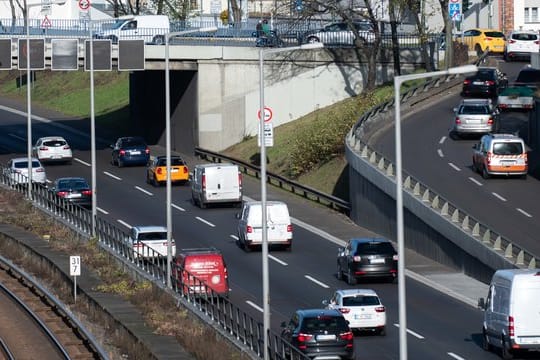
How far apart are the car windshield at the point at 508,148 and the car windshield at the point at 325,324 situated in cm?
2326

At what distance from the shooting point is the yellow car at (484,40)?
89.8 metres

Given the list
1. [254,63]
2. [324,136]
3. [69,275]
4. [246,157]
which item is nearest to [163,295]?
[69,275]

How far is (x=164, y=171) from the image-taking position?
66.1m

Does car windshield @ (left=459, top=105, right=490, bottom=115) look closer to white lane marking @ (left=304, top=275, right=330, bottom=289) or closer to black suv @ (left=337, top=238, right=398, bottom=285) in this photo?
white lane marking @ (left=304, top=275, right=330, bottom=289)

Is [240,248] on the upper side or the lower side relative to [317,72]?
lower

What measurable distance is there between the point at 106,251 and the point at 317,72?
33.4 meters

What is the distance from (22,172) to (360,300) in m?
34.1

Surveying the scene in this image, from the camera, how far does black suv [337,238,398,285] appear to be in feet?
143

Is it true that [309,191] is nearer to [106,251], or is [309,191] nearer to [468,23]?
[106,251]

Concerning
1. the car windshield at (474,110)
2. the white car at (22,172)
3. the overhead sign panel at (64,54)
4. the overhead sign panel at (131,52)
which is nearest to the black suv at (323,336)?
the car windshield at (474,110)

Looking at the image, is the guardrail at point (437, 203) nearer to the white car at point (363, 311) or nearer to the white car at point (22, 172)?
the white car at point (363, 311)

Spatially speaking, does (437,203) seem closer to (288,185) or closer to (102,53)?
(288,185)

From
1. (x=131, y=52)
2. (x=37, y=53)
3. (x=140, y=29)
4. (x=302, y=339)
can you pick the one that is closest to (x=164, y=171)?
(x=131, y=52)

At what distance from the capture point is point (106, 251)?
47.0 meters
